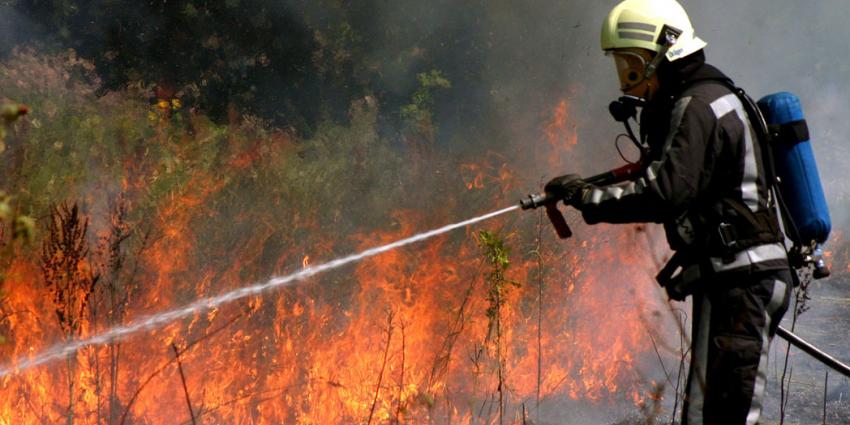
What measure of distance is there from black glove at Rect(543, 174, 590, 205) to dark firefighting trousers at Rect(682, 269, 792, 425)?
58cm

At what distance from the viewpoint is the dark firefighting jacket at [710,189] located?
2.93 meters

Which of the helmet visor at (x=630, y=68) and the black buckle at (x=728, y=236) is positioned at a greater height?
the helmet visor at (x=630, y=68)

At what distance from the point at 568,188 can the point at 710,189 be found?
53cm

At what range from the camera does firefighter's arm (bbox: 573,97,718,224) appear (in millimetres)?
2920

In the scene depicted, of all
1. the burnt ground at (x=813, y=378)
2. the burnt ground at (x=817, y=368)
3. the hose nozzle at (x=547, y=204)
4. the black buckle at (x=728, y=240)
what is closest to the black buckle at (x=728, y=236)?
the black buckle at (x=728, y=240)

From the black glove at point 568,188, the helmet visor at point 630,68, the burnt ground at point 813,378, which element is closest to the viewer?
the black glove at point 568,188

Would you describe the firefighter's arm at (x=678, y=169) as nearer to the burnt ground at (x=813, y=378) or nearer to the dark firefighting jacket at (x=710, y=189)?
the dark firefighting jacket at (x=710, y=189)

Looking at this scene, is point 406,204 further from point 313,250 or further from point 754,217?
point 754,217

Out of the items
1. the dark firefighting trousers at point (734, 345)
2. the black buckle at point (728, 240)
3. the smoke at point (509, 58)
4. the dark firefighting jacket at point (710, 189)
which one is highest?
the smoke at point (509, 58)

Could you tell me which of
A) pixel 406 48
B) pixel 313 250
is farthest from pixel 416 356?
pixel 406 48

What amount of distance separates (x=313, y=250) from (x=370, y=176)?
126cm

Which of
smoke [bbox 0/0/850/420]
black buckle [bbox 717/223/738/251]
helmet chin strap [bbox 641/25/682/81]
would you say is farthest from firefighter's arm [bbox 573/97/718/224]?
smoke [bbox 0/0/850/420]

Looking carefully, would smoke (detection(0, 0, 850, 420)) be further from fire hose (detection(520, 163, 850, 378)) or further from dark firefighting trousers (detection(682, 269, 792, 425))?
dark firefighting trousers (detection(682, 269, 792, 425))

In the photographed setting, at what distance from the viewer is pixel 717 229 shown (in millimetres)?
2982
